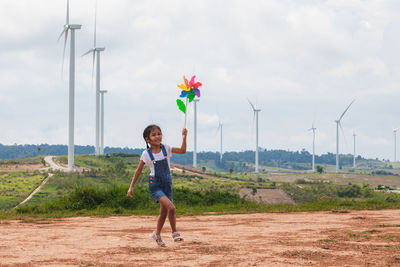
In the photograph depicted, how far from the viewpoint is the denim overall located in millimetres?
11180

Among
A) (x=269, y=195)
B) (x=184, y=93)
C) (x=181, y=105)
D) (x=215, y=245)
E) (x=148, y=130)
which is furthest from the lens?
(x=269, y=195)

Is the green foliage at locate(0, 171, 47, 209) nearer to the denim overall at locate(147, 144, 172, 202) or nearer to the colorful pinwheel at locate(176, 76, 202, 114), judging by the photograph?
the colorful pinwheel at locate(176, 76, 202, 114)

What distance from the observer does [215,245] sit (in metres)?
11.5

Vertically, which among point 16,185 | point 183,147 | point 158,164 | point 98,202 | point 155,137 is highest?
point 155,137

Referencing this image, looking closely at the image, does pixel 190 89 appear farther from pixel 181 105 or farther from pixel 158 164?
pixel 158 164

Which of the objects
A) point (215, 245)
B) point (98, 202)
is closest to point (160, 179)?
point (215, 245)

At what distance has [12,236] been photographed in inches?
540

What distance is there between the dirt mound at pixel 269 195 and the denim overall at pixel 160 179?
199 ft

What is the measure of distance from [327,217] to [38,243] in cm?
1108

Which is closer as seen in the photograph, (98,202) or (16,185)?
(98,202)

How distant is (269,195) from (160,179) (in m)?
68.6

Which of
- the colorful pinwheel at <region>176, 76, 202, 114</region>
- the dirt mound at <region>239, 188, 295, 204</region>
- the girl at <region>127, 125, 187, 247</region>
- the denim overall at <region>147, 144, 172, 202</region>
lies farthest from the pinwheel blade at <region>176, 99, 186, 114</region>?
the dirt mound at <region>239, 188, 295, 204</region>

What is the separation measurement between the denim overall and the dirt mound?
199 ft

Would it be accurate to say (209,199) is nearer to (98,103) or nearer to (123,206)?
(123,206)
